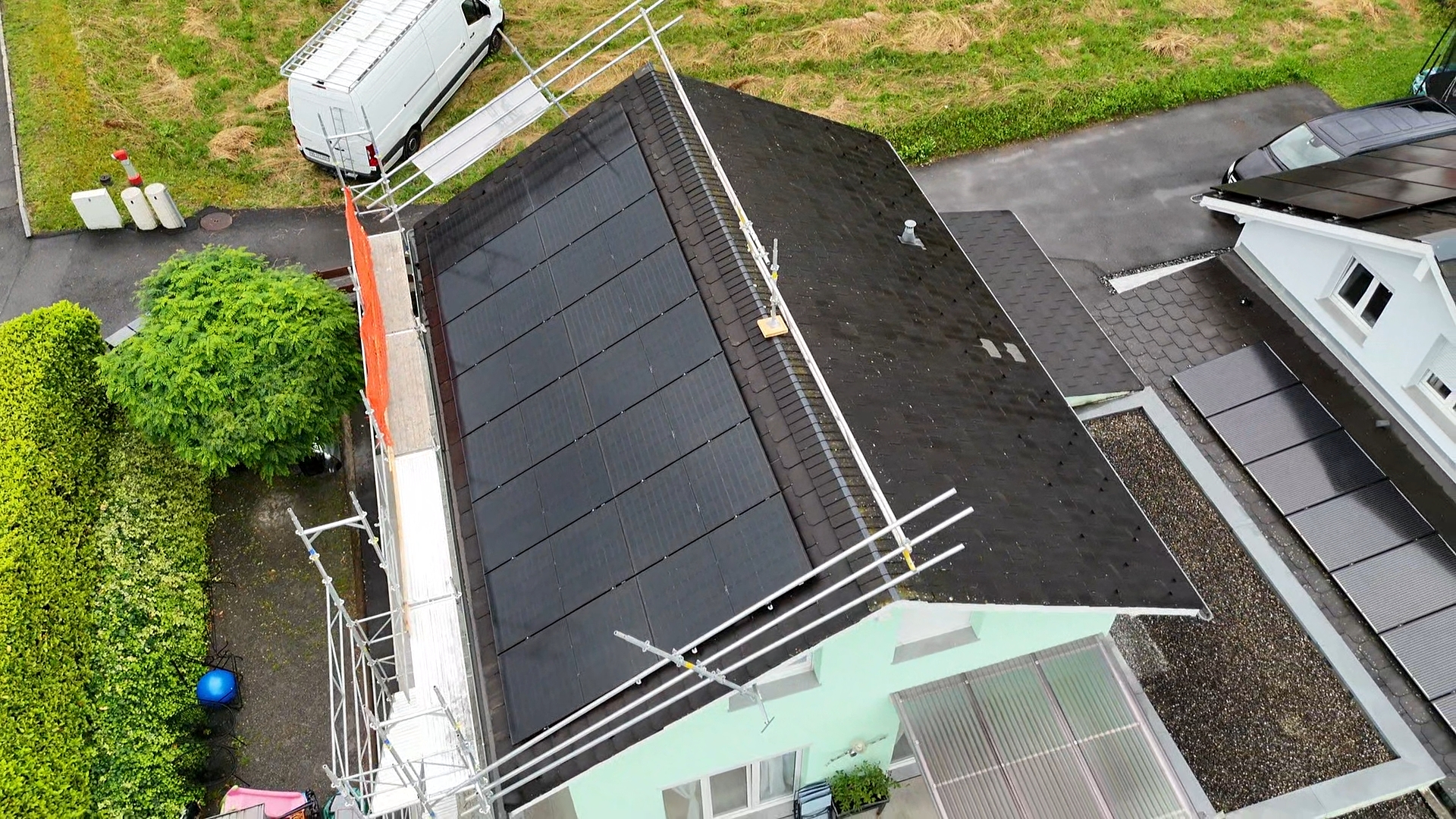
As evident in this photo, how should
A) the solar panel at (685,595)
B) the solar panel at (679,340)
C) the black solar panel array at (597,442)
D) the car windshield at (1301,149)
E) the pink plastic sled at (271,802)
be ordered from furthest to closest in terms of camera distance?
the car windshield at (1301,149) → the pink plastic sled at (271,802) → the solar panel at (679,340) → the black solar panel array at (597,442) → the solar panel at (685,595)

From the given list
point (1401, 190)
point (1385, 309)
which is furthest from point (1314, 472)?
point (1401, 190)

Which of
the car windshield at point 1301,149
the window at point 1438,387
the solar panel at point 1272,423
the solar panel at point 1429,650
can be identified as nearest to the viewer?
the solar panel at point 1429,650

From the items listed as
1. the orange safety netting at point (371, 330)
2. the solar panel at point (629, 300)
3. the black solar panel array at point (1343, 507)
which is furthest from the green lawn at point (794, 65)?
the solar panel at point (629, 300)

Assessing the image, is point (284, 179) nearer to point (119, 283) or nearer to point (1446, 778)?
point (119, 283)

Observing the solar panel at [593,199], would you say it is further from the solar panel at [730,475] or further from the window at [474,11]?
the window at [474,11]

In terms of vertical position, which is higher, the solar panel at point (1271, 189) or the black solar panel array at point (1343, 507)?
the solar panel at point (1271, 189)

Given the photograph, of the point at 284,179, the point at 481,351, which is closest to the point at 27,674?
the point at 481,351

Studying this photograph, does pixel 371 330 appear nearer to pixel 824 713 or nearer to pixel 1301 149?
pixel 824 713

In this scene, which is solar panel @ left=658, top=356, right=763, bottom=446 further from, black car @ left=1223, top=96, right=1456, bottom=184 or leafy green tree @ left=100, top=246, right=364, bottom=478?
black car @ left=1223, top=96, right=1456, bottom=184
